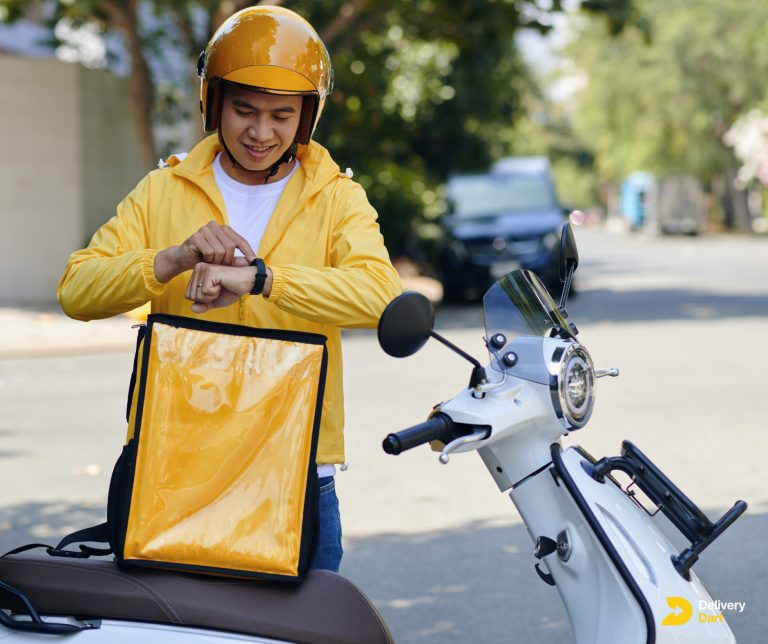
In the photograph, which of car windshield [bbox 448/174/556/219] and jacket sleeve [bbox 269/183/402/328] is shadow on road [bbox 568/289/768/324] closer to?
car windshield [bbox 448/174/556/219]

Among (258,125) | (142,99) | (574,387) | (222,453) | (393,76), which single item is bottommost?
(222,453)

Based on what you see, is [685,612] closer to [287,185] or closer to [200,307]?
[200,307]

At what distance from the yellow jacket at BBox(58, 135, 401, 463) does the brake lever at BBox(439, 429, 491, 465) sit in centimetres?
28

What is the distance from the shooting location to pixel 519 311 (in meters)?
2.45

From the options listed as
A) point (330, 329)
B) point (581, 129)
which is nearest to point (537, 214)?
point (330, 329)

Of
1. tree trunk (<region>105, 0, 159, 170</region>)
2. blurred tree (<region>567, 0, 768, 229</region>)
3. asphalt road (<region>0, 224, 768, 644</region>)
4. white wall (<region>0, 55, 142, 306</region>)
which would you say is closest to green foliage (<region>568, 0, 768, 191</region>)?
blurred tree (<region>567, 0, 768, 229</region>)

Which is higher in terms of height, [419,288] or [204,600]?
[204,600]

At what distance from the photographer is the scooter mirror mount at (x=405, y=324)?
83.7 inches

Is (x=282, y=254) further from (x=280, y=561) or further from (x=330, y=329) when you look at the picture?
(x=280, y=561)

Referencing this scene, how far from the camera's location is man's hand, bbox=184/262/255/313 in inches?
88.7

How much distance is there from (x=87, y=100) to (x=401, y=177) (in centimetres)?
609

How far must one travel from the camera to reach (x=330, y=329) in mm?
2561

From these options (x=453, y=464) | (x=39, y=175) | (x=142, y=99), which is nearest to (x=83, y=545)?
(x=453, y=464)

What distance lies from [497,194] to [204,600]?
17427 mm
